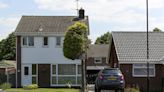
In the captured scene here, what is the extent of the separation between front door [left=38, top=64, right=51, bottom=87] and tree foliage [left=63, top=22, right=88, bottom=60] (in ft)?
18.7

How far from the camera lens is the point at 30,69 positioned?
49188 millimetres

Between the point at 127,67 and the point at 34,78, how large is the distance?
12580 mm

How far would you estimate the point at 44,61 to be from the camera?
4916 cm

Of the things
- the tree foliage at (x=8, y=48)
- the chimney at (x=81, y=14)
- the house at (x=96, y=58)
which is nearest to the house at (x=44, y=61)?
the chimney at (x=81, y=14)

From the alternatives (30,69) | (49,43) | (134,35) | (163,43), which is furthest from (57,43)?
(163,43)

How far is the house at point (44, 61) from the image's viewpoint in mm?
48969

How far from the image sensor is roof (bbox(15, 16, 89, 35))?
1938 inches

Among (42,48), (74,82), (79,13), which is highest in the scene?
(79,13)

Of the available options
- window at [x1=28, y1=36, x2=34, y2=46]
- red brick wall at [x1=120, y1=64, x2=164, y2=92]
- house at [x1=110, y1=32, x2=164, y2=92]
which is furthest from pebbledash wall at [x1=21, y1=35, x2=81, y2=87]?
red brick wall at [x1=120, y1=64, x2=164, y2=92]

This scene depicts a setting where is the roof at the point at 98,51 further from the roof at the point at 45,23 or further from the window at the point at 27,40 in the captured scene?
the window at the point at 27,40

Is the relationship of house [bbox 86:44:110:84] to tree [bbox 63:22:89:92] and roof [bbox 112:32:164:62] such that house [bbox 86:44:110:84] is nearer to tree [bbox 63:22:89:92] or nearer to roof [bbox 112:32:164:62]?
tree [bbox 63:22:89:92]

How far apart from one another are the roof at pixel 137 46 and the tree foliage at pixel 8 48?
5950 centimetres

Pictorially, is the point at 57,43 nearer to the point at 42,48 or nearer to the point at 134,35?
the point at 42,48

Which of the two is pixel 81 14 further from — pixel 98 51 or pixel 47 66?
pixel 98 51
